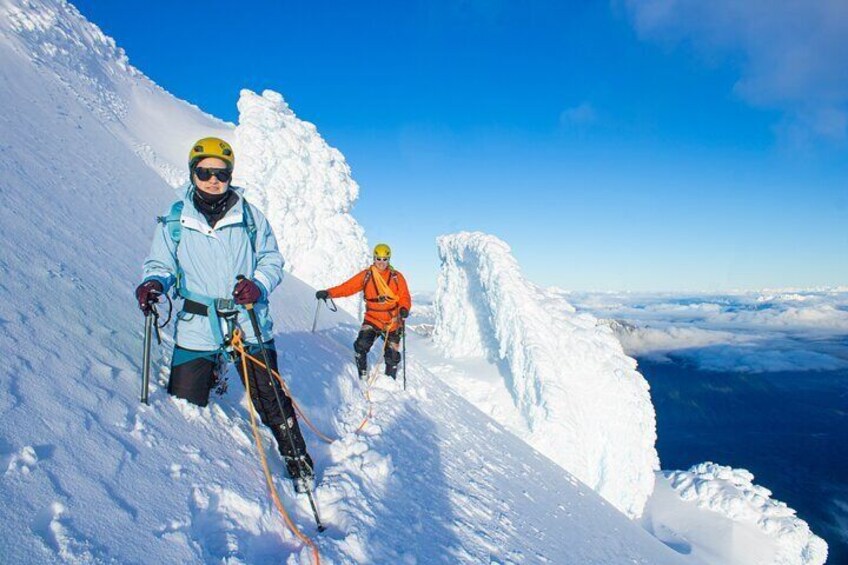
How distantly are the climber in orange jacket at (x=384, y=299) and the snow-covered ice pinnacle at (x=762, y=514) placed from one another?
27.2m

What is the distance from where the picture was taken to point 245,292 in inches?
114

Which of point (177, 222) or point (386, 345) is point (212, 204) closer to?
point (177, 222)

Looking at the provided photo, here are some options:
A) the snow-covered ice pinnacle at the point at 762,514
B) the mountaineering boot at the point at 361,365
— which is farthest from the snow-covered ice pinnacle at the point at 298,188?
the snow-covered ice pinnacle at the point at 762,514

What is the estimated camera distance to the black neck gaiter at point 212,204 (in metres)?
3.09

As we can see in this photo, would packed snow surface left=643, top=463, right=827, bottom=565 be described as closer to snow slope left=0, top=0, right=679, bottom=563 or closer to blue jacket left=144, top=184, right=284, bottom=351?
snow slope left=0, top=0, right=679, bottom=563

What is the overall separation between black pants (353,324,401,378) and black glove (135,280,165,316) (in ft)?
14.5

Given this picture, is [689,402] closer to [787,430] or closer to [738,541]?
[787,430]

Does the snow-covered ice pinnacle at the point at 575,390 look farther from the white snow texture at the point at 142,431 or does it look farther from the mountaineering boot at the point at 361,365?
the mountaineering boot at the point at 361,365

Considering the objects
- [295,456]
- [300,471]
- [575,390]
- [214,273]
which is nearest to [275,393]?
[295,456]

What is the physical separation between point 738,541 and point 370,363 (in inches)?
1020

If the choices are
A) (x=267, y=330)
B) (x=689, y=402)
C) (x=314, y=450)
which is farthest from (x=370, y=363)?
(x=689, y=402)

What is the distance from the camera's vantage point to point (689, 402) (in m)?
117

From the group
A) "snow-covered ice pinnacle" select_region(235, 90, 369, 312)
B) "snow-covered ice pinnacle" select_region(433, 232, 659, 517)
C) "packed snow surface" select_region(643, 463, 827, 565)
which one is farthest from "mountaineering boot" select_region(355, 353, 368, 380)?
"packed snow surface" select_region(643, 463, 827, 565)

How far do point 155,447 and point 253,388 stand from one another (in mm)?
740
